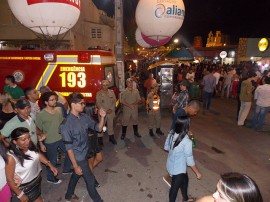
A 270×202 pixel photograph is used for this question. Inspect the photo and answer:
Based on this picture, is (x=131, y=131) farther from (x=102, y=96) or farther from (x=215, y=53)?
(x=215, y=53)

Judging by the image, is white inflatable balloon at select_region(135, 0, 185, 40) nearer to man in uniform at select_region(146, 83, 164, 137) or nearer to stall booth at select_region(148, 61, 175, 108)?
man in uniform at select_region(146, 83, 164, 137)

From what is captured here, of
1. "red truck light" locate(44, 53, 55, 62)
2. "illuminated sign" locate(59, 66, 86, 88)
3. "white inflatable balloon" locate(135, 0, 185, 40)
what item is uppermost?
"white inflatable balloon" locate(135, 0, 185, 40)

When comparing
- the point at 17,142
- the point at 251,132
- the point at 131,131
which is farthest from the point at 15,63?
the point at 251,132

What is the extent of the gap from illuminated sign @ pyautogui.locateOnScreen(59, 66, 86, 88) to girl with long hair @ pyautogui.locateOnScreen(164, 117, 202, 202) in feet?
11.7

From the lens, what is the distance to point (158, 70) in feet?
38.0

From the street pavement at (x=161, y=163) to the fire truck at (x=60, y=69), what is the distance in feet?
6.18

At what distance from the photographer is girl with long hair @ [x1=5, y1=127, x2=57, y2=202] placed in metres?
2.60

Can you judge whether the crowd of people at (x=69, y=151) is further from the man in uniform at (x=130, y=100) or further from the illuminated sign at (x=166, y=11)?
the illuminated sign at (x=166, y=11)

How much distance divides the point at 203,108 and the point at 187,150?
Answer: 829 centimetres

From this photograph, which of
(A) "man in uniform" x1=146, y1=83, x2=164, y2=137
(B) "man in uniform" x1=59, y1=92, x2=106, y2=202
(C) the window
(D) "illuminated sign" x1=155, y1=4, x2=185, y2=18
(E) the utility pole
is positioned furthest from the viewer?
(C) the window

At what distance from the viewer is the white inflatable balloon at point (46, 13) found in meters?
4.83

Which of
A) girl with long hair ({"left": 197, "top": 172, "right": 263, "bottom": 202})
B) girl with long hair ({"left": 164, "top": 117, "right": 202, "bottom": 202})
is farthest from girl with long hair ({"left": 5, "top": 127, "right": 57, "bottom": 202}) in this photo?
girl with long hair ({"left": 197, "top": 172, "right": 263, "bottom": 202})

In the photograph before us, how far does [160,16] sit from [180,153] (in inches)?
209

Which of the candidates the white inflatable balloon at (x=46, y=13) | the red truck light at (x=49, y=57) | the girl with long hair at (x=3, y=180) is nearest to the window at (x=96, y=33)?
the red truck light at (x=49, y=57)
